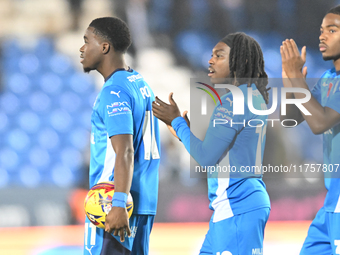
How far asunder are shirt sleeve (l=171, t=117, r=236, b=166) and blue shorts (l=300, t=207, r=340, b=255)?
0.67 meters

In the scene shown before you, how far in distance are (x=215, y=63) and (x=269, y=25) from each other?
795 centimetres

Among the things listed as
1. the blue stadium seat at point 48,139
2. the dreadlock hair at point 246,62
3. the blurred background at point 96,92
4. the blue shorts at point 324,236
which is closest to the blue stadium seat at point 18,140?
the blurred background at point 96,92

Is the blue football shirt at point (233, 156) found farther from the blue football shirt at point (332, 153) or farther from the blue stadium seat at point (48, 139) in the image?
the blue stadium seat at point (48, 139)

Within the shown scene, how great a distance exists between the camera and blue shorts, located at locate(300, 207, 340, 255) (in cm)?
228

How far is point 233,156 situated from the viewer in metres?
2.33

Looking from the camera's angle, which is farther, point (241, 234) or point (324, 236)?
point (324, 236)

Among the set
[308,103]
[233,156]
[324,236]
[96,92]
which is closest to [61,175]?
[96,92]

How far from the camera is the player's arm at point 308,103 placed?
225 cm

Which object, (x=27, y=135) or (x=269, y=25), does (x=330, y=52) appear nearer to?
(x=27, y=135)

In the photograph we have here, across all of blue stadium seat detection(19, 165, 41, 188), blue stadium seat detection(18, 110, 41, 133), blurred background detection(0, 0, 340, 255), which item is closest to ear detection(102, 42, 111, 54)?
blurred background detection(0, 0, 340, 255)

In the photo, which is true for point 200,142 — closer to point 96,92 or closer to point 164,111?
point 164,111

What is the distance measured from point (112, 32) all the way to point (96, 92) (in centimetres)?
654

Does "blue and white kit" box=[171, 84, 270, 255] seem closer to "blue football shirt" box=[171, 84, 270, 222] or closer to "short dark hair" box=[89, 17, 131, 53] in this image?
"blue football shirt" box=[171, 84, 270, 222]

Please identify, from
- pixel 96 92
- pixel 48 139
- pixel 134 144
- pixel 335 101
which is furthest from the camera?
pixel 96 92
